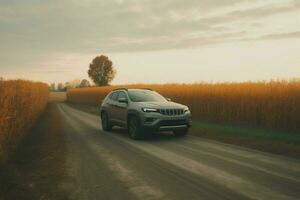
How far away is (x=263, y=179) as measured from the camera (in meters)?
7.28

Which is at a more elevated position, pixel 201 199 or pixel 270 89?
pixel 270 89

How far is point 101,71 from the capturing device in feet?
355

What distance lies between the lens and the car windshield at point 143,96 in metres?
15.0

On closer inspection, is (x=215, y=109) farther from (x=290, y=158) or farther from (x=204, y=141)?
(x=290, y=158)

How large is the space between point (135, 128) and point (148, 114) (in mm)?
819

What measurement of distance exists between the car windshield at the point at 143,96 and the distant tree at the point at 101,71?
93.1 metres

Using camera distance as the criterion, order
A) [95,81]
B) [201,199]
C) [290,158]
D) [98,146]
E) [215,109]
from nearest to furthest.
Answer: [201,199] → [290,158] → [98,146] → [215,109] → [95,81]

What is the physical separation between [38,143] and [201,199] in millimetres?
8639

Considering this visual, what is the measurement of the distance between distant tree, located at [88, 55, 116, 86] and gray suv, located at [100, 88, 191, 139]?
9344 centimetres

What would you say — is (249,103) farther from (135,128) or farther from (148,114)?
(135,128)

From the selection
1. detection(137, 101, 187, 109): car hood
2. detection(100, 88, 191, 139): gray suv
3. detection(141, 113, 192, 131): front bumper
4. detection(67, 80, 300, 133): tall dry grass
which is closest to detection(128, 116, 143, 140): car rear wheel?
detection(100, 88, 191, 139): gray suv

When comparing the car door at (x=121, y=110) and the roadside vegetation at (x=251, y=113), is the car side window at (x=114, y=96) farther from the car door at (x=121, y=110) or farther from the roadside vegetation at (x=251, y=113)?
the roadside vegetation at (x=251, y=113)

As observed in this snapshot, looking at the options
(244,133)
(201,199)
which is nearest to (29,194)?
(201,199)

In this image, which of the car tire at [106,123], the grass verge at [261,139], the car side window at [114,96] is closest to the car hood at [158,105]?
the grass verge at [261,139]
